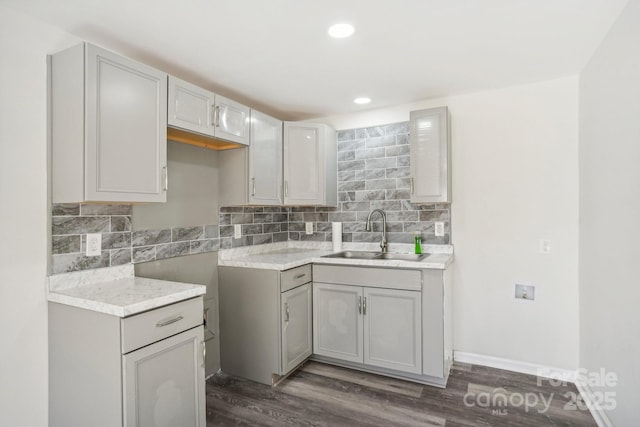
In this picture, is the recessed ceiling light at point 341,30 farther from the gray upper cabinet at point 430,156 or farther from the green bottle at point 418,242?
the green bottle at point 418,242

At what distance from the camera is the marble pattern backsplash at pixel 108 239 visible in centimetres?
185

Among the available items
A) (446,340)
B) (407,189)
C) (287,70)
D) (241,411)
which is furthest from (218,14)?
(446,340)

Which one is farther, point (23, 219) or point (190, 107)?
point (190, 107)

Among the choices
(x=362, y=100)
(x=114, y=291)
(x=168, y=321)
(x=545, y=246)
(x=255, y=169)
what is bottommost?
(x=168, y=321)

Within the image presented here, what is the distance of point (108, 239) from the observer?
81.7 inches

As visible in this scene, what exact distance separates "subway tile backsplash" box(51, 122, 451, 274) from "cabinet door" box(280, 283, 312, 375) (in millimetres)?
755

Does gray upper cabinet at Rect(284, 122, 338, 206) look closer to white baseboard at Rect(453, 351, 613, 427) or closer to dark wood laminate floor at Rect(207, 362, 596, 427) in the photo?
dark wood laminate floor at Rect(207, 362, 596, 427)

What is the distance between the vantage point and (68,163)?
1726 millimetres

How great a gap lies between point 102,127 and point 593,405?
11.1 feet

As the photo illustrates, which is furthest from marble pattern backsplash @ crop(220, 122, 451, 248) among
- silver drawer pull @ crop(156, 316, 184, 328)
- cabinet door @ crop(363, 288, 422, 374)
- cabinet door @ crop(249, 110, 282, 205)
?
silver drawer pull @ crop(156, 316, 184, 328)

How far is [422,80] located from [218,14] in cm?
162

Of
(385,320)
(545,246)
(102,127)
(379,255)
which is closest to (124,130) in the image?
(102,127)

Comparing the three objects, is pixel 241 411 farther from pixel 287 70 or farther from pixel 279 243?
pixel 287 70

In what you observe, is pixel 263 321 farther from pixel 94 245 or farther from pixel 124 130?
pixel 124 130
